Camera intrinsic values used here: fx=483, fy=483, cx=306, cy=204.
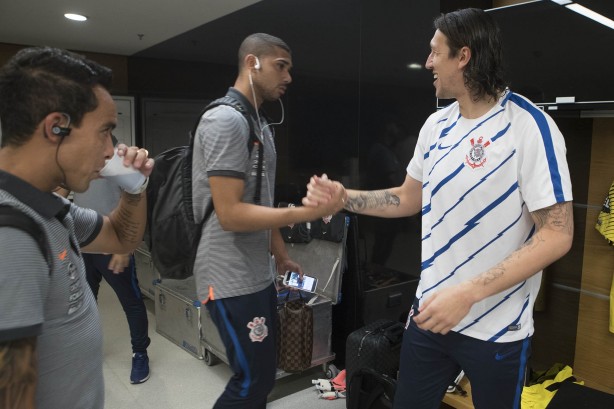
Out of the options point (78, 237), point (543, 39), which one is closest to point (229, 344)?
point (78, 237)

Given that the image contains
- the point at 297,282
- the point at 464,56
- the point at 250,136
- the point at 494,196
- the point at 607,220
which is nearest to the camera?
the point at 494,196

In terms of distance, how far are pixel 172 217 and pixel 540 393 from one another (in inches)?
75.6

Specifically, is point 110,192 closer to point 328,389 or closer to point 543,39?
point 328,389

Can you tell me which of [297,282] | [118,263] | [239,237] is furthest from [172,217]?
[297,282]

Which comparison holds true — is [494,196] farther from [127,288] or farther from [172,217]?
[127,288]

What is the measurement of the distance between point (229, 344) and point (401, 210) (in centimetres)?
79

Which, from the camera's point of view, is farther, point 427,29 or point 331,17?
point 331,17

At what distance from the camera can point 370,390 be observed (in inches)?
95.3

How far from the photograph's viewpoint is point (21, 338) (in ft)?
2.48

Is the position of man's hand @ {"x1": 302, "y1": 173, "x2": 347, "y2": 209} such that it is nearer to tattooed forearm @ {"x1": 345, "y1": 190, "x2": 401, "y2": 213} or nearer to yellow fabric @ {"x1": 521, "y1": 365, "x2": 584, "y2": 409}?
tattooed forearm @ {"x1": 345, "y1": 190, "x2": 401, "y2": 213}

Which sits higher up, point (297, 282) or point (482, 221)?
point (482, 221)

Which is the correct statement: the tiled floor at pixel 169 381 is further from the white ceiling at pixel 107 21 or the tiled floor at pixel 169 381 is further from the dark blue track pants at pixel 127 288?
the white ceiling at pixel 107 21

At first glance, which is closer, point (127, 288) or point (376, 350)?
point (376, 350)

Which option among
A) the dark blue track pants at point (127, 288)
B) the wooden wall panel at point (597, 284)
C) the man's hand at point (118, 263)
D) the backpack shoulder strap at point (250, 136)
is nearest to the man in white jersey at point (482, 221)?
the backpack shoulder strap at point (250, 136)
